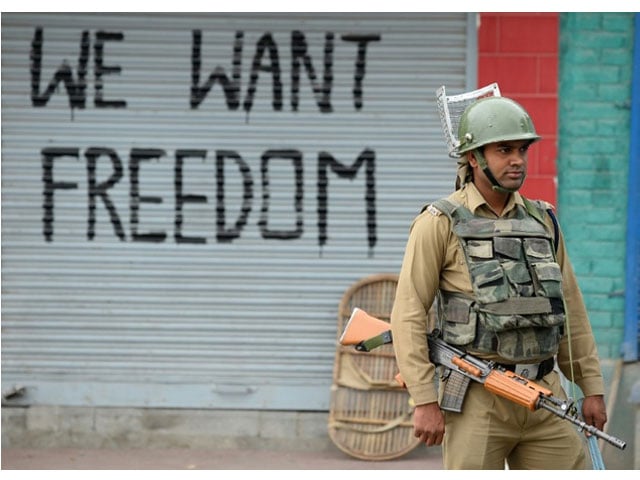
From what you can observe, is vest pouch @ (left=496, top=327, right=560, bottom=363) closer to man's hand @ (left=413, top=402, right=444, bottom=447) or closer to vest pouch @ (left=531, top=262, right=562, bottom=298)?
vest pouch @ (left=531, top=262, right=562, bottom=298)

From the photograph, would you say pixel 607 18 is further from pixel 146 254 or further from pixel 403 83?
pixel 146 254

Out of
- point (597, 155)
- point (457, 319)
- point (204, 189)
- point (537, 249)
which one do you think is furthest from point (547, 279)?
point (204, 189)

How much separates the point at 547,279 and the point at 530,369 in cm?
32

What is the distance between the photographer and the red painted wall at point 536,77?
7070 millimetres

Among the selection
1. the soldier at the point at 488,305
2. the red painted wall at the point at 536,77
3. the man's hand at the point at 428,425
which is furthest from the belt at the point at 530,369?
the red painted wall at the point at 536,77

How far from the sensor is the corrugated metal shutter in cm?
727

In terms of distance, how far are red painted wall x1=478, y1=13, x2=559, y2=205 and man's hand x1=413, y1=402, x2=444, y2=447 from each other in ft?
10.7

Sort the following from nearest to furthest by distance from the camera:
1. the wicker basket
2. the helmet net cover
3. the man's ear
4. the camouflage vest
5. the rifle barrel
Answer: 1. the rifle barrel
2. the camouflage vest
3. the man's ear
4. the helmet net cover
5. the wicker basket

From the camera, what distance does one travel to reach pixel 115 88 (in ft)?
24.0

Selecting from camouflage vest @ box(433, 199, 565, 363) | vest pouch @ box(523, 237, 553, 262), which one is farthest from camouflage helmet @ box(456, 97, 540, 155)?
vest pouch @ box(523, 237, 553, 262)

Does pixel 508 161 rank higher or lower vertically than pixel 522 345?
higher

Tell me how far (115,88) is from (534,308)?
13.2 feet

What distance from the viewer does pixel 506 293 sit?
160 inches

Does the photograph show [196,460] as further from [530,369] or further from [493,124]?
[493,124]
